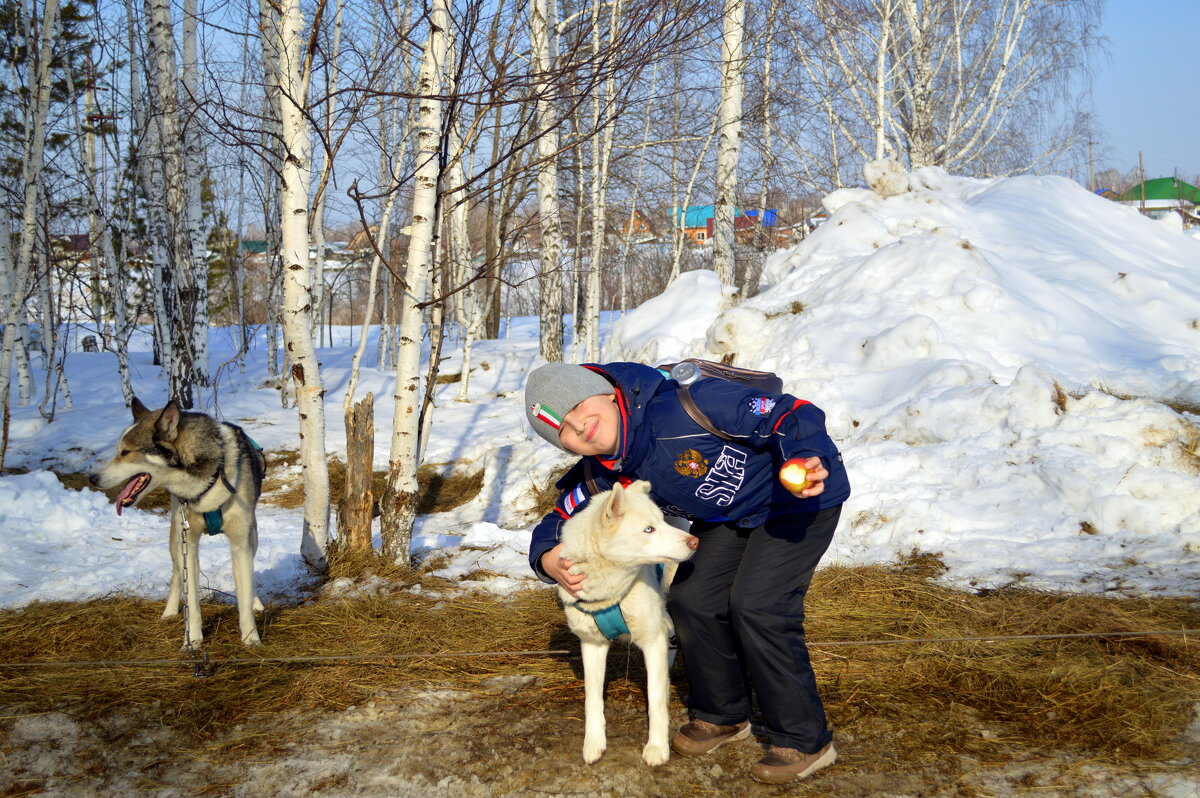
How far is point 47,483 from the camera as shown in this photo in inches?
297

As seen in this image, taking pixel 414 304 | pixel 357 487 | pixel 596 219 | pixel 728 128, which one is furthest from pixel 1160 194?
Result: pixel 357 487

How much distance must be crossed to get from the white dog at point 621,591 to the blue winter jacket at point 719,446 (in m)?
0.14

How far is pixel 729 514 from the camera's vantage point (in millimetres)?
3107

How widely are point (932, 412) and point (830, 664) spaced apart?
408 centimetres

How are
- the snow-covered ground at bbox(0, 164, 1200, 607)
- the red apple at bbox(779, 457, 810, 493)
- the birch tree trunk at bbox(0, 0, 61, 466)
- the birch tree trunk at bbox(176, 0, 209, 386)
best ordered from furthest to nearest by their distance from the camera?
the birch tree trunk at bbox(176, 0, 209, 386)
the birch tree trunk at bbox(0, 0, 61, 466)
the snow-covered ground at bbox(0, 164, 1200, 607)
the red apple at bbox(779, 457, 810, 493)

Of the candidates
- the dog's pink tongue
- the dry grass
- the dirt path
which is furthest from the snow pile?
the dog's pink tongue

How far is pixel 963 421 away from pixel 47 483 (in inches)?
334

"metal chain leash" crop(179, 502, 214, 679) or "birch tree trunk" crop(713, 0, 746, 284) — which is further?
"birch tree trunk" crop(713, 0, 746, 284)

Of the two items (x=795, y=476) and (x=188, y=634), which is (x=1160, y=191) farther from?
(x=188, y=634)

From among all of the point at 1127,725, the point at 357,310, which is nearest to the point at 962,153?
the point at 1127,725

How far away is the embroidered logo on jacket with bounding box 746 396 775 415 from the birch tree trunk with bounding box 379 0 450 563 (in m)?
3.08

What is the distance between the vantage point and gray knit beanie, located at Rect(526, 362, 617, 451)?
2.93 m

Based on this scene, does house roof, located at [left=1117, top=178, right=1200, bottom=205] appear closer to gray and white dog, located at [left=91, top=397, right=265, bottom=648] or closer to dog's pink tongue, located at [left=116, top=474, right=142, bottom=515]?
gray and white dog, located at [left=91, top=397, right=265, bottom=648]

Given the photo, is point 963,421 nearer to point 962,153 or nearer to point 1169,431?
point 1169,431
